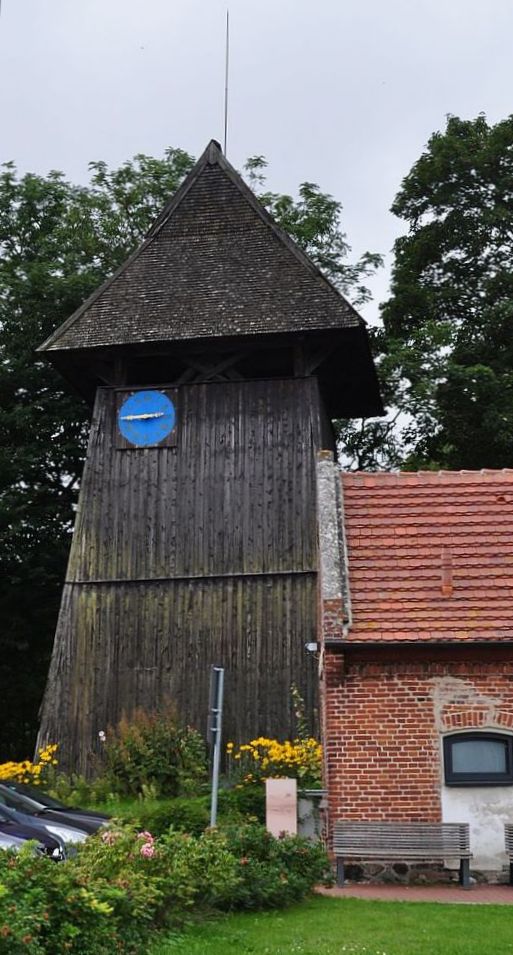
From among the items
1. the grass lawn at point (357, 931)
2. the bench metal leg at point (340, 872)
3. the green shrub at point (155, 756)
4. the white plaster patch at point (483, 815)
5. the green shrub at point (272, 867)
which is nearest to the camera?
the grass lawn at point (357, 931)

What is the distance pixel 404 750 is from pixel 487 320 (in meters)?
21.2

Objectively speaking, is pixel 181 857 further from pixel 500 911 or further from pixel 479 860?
pixel 479 860

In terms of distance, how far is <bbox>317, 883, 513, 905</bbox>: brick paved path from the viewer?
42.8ft

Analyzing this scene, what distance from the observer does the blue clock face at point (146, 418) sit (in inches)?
920

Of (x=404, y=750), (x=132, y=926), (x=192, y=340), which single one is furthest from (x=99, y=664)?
(x=132, y=926)

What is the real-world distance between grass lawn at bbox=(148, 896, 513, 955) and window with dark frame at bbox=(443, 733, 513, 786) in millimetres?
2648

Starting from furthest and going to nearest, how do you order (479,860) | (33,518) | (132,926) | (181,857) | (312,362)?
(33,518) < (312,362) < (479,860) < (181,857) < (132,926)

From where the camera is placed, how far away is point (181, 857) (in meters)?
11.3

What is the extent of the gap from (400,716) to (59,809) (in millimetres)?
4828

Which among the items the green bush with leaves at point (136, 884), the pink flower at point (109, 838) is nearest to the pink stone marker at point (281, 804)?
the green bush with leaves at point (136, 884)

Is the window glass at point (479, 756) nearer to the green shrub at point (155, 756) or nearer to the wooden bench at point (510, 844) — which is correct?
the wooden bench at point (510, 844)

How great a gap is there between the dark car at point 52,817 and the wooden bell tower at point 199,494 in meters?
5.27

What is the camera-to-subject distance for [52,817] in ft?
51.9

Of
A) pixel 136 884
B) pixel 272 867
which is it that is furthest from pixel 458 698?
pixel 136 884
